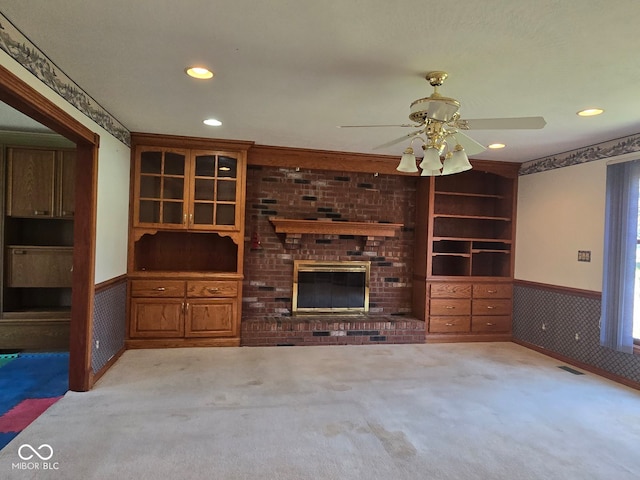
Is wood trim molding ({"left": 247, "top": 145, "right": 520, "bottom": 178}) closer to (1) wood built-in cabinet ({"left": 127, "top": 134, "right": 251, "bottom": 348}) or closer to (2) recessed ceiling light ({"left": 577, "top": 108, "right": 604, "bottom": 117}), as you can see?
(1) wood built-in cabinet ({"left": 127, "top": 134, "right": 251, "bottom": 348})

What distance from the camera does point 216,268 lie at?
4762 mm

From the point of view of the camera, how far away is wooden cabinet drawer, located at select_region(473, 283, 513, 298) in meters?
5.03

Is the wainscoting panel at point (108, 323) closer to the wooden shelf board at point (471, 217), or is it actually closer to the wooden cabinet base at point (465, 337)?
the wooden cabinet base at point (465, 337)

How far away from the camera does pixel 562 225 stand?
4.38m

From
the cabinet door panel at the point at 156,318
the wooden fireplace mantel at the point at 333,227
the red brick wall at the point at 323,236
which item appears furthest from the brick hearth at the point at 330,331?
the wooden fireplace mantel at the point at 333,227

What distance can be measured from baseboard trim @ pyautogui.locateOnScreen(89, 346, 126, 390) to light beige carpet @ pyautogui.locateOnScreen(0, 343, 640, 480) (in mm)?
65

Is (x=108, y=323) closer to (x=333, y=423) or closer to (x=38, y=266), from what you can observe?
(x=38, y=266)

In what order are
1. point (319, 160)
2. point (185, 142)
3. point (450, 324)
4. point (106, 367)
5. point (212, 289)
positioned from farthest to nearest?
point (450, 324) → point (319, 160) → point (212, 289) → point (185, 142) → point (106, 367)

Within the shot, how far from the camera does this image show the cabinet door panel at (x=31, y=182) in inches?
158

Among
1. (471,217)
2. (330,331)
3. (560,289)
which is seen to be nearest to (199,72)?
(330,331)

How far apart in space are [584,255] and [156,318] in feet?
15.0

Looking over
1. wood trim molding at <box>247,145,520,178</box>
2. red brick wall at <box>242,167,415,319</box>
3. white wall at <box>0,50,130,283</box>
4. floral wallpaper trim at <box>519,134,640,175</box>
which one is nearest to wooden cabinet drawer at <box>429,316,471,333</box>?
red brick wall at <box>242,167,415,319</box>

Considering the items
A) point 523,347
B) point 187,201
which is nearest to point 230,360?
point 187,201

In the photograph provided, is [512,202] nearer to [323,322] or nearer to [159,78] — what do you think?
[323,322]
